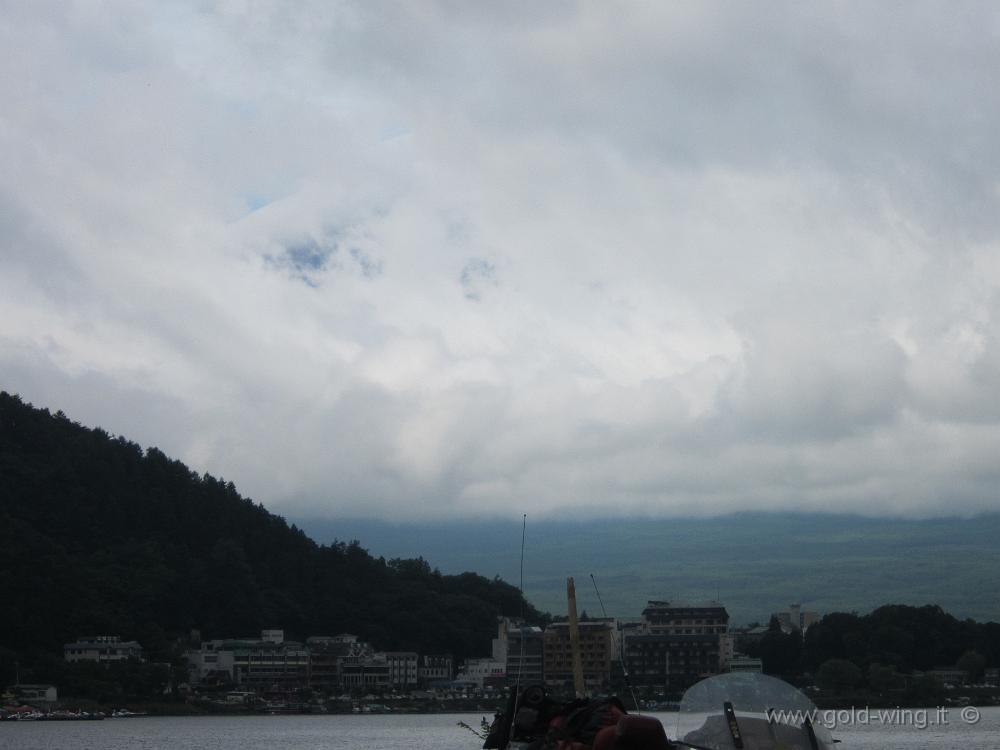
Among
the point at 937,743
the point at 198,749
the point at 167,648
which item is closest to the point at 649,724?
the point at 937,743

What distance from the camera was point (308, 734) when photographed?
120 metres

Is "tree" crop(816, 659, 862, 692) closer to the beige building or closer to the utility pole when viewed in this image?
the beige building

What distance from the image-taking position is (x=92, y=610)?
19400cm

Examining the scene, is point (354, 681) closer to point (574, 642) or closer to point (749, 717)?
point (574, 642)

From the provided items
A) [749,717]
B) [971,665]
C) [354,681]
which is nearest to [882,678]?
[971,665]

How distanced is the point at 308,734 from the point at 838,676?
4646 centimetres

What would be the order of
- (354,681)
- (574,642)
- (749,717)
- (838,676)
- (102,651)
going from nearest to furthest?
(749,717) < (574,642) < (838,676) < (102,651) < (354,681)

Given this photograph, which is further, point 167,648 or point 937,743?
point 167,648

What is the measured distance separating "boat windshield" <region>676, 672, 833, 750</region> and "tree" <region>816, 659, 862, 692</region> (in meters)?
112

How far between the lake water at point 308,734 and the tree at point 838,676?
13.3ft

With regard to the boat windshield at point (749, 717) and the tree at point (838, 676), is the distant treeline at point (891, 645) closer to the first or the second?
the tree at point (838, 676)

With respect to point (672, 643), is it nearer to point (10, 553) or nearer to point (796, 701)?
point (10, 553)

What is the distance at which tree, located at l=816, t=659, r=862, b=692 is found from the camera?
409ft

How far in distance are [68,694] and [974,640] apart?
104m
